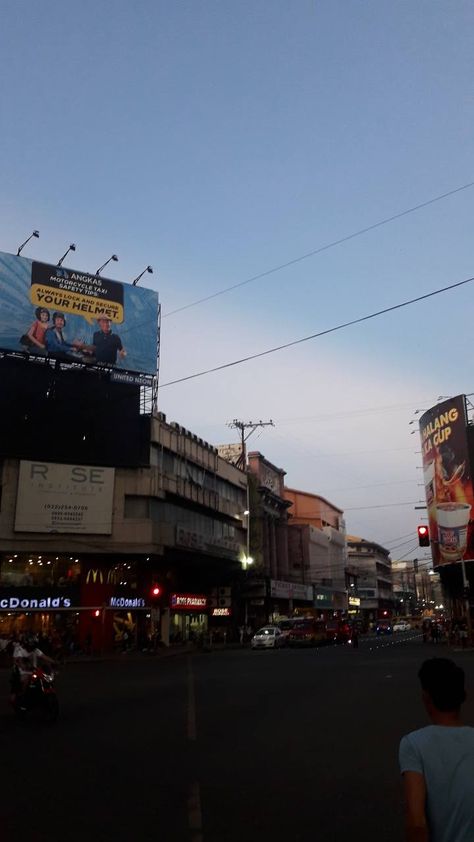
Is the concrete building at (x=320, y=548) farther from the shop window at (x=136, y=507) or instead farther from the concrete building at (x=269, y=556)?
the shop window at (x=136, y=507)

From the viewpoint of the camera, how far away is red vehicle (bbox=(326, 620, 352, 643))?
58.0 meters

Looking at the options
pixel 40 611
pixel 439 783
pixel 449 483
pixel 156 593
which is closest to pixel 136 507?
pixel 156 593

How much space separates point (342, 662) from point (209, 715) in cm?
1880

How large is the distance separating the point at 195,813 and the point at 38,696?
7235mm

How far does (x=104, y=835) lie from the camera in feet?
19.3

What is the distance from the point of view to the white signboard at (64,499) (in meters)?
43.1

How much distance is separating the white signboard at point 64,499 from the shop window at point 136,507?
1.88 meters

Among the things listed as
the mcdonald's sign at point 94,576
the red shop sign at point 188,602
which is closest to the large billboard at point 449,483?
the red shop sign at point 188,602

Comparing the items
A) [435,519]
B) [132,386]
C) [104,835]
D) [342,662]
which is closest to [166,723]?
[104,835]

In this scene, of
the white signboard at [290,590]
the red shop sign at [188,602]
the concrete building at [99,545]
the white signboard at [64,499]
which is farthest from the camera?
the white signboard at [290,590]

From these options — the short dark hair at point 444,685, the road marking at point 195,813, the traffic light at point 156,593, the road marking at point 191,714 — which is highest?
the traffic light at point 156,593

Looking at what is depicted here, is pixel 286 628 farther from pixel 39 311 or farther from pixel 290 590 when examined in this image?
pixel 39 311

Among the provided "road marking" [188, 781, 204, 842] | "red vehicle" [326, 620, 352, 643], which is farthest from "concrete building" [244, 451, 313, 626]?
"road marking" [188, 781, 204, 842]

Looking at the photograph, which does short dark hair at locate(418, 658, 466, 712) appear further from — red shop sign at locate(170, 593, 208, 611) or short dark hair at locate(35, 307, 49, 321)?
red shop sign at locate(170, 593, 208, 611)
